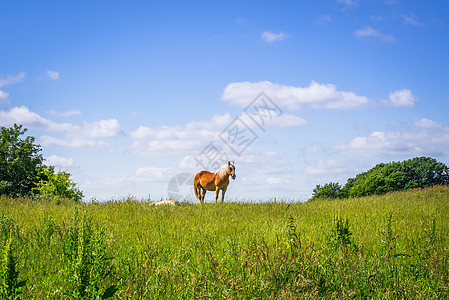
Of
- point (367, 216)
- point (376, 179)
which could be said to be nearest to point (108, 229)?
point (367, 216)

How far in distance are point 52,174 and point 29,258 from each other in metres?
13.7

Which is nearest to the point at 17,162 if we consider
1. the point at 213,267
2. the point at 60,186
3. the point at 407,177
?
the point at 60,186

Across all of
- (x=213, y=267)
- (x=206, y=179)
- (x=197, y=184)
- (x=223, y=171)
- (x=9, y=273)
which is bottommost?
(x=213, y=267)

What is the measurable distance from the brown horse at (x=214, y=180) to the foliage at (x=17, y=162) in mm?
10104

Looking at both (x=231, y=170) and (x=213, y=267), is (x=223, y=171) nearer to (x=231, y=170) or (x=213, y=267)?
(x=231, y=170)

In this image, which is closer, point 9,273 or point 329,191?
point 9,273

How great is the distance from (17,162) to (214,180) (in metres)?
12.4

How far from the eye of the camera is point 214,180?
50.8ft

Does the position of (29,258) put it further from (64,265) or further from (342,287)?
(342,287)

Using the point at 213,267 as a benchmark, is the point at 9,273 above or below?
above

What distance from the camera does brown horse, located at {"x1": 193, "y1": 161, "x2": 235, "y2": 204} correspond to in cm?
1490

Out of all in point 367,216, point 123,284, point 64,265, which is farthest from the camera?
point 367,216

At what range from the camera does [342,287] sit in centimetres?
402

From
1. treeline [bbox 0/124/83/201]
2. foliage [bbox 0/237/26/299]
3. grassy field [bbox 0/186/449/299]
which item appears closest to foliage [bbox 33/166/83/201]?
treeline [bbox 0/124/83/201]
